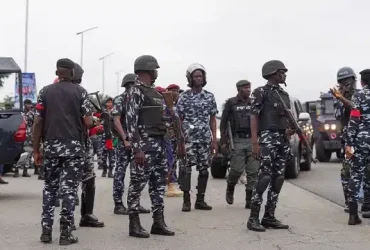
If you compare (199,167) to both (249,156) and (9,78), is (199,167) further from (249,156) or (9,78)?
(9,78)

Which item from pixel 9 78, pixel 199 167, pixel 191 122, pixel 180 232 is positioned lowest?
pixel 180 232

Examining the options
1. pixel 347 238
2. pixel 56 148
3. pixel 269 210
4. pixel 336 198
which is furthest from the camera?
pixel 336 198

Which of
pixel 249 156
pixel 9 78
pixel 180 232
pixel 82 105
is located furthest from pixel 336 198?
pixel 9 78

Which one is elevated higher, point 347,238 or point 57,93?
point 57,93

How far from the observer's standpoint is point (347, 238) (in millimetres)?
6965

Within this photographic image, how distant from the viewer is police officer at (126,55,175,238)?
682cm

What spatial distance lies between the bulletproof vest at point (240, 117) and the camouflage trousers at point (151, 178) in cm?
251

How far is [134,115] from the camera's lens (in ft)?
22.4

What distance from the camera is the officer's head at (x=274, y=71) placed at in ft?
24.5

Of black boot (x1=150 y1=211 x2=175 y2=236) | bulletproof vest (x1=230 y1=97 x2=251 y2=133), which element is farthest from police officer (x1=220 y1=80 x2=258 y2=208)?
black boot (x1=150 y1=211 x2=175 y2=236)

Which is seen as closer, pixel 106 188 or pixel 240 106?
pixel 240 106

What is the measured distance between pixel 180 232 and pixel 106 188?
526cm

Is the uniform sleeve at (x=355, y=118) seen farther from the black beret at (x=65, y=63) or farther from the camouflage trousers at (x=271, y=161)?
the black beret at (x=65, y=63)

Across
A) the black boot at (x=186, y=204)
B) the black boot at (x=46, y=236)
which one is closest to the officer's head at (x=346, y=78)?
the black boot at (x=186, y=204)
